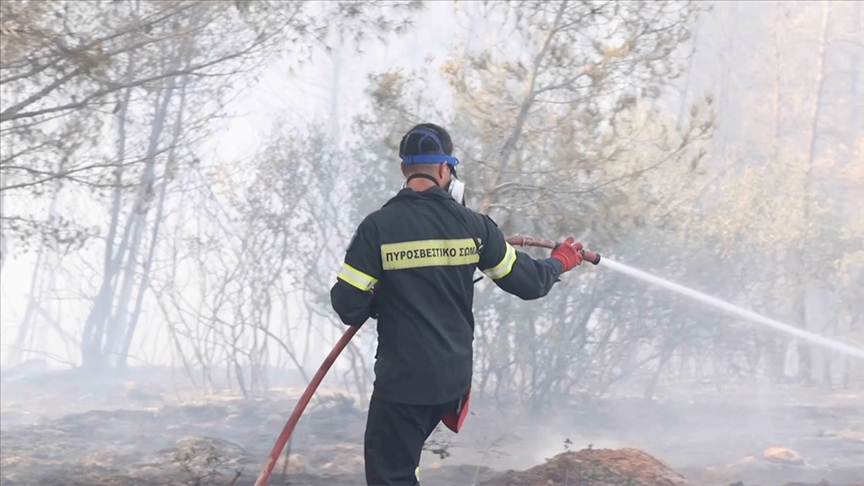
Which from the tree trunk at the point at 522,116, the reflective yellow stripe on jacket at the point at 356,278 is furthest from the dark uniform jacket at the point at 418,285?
the tree trunk at the point at 522,116

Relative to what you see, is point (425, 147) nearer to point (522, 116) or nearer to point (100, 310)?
point (522, 116)

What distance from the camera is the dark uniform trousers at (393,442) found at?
302 cm

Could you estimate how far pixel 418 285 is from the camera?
3.02 m

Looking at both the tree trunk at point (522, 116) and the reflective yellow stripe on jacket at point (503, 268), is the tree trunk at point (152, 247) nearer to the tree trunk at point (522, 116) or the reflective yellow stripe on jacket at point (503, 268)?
the tree trunk at point (522, 116)

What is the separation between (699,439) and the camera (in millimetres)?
11398

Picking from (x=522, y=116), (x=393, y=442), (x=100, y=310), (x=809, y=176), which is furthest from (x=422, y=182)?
(x=100, y=310)

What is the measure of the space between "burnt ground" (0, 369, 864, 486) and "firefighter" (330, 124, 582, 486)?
15.5 feet

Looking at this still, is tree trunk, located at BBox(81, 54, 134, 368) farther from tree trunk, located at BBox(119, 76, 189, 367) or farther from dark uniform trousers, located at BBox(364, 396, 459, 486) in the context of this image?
dark uniform trousers, located at BBox(364, 396, 459, 486)

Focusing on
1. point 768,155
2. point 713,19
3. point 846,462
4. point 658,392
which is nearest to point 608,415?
point 658,392

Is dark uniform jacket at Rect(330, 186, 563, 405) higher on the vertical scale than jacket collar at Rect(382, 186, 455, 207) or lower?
lower

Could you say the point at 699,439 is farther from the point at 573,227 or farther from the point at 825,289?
the point at 573,227

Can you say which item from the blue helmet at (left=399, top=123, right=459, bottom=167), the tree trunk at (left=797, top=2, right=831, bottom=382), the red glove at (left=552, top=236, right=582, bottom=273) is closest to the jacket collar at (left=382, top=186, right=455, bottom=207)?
the blue helmet at (left=399, top=123, right=459, bottom=167)

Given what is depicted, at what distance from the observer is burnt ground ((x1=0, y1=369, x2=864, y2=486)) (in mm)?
8805

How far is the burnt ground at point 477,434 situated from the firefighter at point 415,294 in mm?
4722
